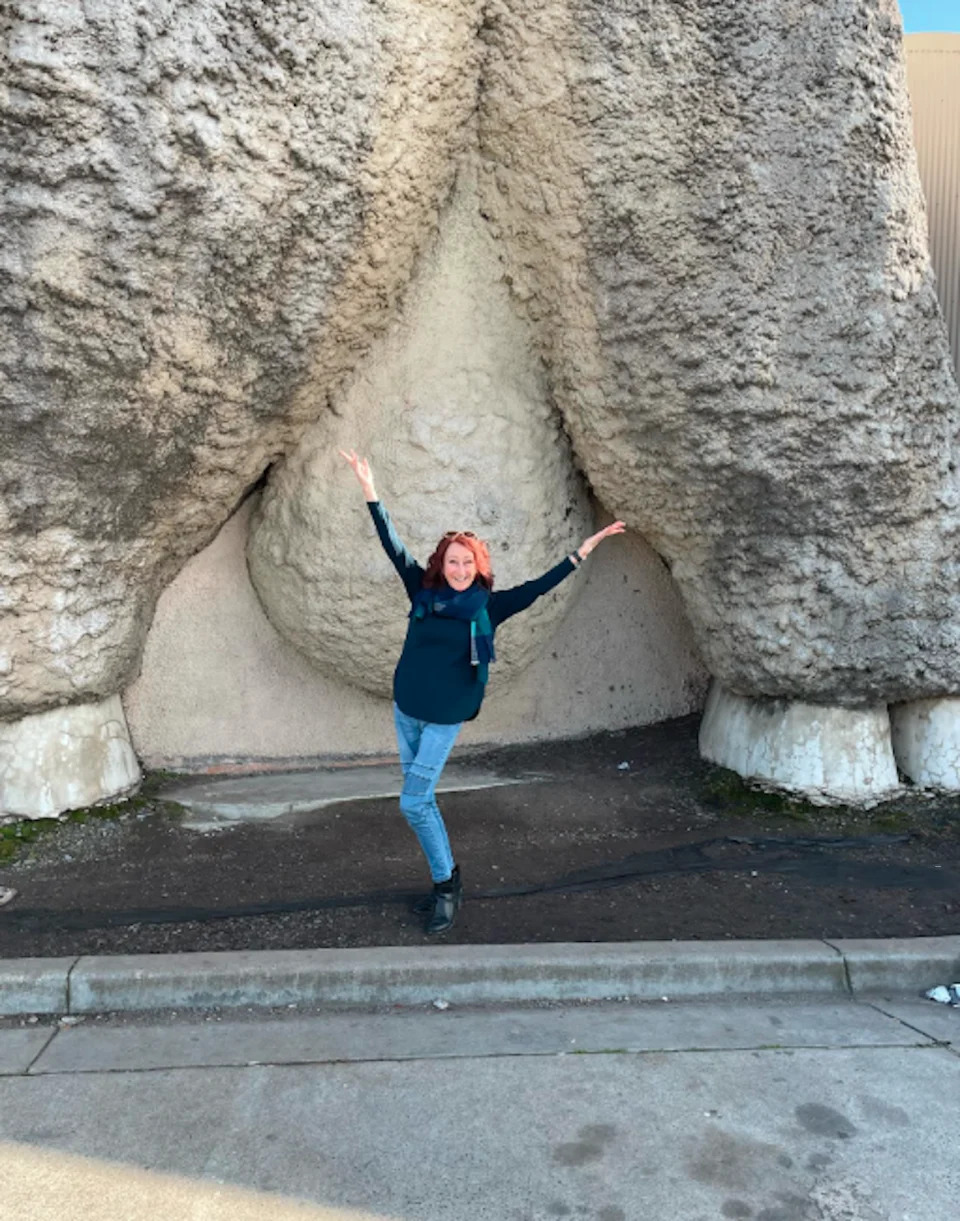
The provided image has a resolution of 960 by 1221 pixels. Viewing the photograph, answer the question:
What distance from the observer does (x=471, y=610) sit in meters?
3.53

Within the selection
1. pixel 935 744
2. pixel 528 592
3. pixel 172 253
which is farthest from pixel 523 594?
pixel 935 744

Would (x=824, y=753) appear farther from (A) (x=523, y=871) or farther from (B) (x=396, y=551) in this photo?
(B) (x=396, y=551)

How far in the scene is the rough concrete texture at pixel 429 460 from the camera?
5070 mm

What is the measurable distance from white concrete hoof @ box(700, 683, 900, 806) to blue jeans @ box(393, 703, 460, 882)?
2347 mm

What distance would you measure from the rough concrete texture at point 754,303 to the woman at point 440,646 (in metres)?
1.62

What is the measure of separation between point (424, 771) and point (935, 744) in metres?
3.15

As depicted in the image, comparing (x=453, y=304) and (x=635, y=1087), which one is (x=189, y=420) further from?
(x=635, y=1087)

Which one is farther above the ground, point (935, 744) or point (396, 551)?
point (396, 551)

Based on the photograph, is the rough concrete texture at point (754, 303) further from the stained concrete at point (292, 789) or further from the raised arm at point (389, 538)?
the raised arm at point (389, 538)

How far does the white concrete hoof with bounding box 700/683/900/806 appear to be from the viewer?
5.29m

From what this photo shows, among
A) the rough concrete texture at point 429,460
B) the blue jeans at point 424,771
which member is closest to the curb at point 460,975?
the blue jeans at point 424,771

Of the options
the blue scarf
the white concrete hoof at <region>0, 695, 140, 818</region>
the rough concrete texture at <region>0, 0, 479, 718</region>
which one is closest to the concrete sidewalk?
the blue scarf

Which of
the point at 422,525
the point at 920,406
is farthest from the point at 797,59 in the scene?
the point at 422,525

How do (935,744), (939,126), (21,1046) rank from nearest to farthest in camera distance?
(21,1046)
(935,744)
(939,126)
